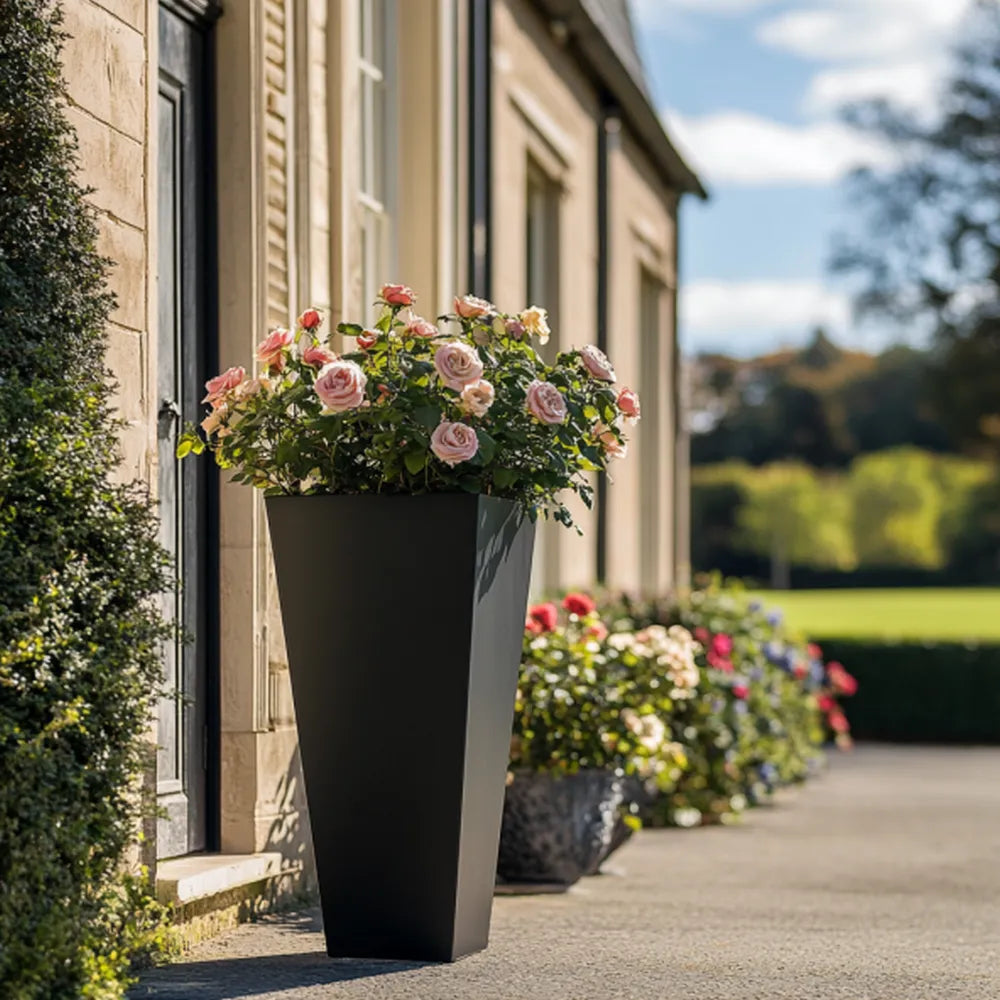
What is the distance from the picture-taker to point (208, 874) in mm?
5102

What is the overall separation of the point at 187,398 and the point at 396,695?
61.4 inches

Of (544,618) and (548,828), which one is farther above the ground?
(544,618)

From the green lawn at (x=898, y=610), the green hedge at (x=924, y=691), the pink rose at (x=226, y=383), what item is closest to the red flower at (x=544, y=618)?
the pink rose at (x=226, y=383)

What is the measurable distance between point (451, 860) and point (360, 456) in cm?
108

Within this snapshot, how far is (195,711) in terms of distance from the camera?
5.66 meters

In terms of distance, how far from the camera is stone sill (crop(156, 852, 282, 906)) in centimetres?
489

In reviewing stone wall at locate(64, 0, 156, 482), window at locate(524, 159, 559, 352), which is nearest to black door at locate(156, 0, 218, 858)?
stone wall at locate(64, 0, 156, 482)

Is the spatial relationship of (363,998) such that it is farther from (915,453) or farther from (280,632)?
(915,453)

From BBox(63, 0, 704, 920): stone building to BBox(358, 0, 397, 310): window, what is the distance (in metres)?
0.01

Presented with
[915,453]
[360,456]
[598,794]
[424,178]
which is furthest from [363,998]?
[915,453]

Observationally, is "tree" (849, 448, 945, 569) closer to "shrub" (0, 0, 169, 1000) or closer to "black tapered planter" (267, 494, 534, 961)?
"black tapered planter" (267, 494, 534, 961)

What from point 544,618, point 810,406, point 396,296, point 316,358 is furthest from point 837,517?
point 316,358

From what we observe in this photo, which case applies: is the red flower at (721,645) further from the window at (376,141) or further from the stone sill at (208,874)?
the stone sill at (208,874)

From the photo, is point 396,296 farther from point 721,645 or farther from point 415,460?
point 721,645
